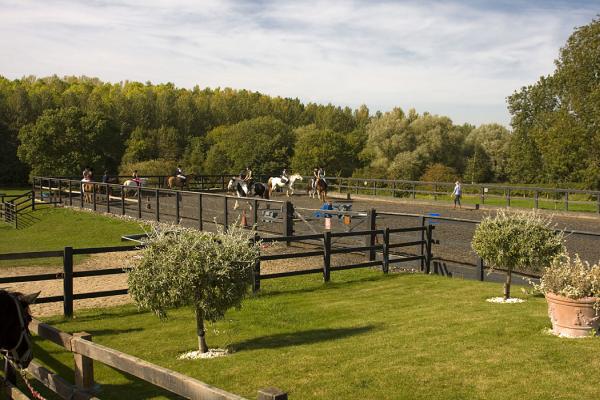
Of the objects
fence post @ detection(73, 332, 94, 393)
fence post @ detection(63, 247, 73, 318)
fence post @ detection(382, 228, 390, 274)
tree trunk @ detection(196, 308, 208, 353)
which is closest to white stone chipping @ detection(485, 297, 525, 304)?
fence post @ detection(382, 228, 390, 274)

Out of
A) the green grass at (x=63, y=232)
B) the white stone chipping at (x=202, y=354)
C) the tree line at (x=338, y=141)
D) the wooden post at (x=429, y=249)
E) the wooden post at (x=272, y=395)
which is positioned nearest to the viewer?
the wooden post at (x=272, y=395)

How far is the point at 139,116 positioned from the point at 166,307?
9947 cm

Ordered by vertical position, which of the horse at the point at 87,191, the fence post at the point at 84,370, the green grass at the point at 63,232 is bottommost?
the green grass at the point at 63,232

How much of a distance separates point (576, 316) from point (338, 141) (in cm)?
7418

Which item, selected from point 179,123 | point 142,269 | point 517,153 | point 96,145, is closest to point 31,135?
point 96,145

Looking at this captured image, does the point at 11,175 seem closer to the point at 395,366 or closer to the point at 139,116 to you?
the point at 139,116

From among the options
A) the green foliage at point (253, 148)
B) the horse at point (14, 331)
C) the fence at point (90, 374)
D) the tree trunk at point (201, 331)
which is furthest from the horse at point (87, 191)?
the green foliage at point (253, 148)

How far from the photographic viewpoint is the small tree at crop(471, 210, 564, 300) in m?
10.9

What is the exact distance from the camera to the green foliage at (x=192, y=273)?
787 centimetres

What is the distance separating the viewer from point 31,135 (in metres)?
67.8

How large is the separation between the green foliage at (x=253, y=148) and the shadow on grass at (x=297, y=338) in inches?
2791

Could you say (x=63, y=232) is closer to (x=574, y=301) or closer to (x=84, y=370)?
(x=84, y=370)

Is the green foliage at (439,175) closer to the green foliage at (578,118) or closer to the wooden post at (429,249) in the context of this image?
the green foliage at (578,118)

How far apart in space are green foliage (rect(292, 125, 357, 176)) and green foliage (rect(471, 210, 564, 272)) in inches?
2590
